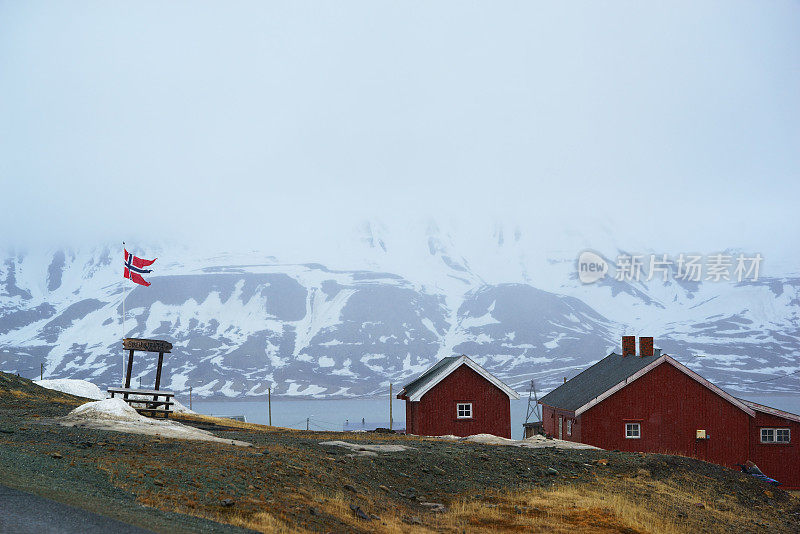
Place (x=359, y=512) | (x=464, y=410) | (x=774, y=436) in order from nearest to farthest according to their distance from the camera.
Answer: (x=359, y=512) < (x=774, y=436) < (x=464, y=410)

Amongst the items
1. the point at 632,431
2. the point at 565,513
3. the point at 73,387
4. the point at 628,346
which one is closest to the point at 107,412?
the point at 565,513

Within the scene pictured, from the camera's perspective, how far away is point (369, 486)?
1062 inches

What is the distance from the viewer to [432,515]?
24859 mm

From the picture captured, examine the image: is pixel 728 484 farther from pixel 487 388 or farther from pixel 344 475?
pixel 487 388

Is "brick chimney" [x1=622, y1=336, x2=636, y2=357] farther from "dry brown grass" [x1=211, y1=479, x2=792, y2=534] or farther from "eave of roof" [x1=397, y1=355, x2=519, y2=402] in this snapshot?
"dry brown grass" [x1=211, y1=479, x2=792, y2=534]

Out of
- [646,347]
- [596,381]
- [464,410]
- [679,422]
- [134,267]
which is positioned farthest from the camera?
[596,381]

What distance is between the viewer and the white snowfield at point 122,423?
107 ft

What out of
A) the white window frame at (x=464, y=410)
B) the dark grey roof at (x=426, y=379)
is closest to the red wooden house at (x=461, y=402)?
the white window frame at (x=464, y=410)

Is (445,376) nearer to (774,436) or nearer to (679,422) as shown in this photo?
(679,422)

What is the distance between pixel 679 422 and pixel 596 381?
7.55 meters

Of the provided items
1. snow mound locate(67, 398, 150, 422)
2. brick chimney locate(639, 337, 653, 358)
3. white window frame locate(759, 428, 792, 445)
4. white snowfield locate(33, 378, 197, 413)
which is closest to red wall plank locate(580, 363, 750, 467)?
white window frame locate(759, 428, 792, 445)

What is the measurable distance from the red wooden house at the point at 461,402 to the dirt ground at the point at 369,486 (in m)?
19.3

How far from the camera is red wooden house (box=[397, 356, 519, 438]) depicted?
58.5 metres

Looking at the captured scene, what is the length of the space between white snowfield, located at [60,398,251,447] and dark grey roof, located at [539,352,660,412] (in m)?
29.9
